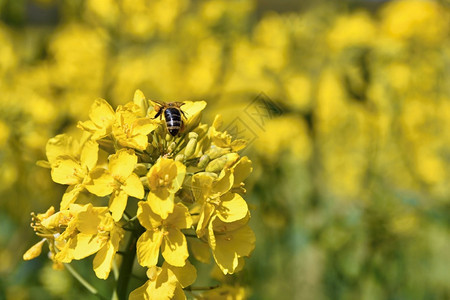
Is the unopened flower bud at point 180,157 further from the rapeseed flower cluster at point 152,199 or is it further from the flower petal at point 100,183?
the flower petal at point 100,183

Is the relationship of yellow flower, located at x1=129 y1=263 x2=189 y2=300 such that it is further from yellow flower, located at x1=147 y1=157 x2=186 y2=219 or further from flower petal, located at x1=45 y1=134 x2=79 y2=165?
flower petal, located at x1=45 y1=134 x2=79 y2=165

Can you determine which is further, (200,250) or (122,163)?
(200,250)

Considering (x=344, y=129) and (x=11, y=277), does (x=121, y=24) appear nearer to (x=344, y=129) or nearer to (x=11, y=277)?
(x=11, y=277)

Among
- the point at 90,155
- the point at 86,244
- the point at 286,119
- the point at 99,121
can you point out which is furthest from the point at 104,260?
the point at 286,119

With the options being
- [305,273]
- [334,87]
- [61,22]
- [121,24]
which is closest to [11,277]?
[121,24]

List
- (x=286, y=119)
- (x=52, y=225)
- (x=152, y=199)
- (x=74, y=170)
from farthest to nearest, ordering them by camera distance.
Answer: (x=286, y=119) < (x=74, y=170) < (x=52, y=225) < (x=152, y=199)

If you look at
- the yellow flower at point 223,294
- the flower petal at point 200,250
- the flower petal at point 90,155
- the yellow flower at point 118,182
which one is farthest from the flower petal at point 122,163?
the yellow flower at point 223,294

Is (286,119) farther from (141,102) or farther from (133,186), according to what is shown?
(133,186)
